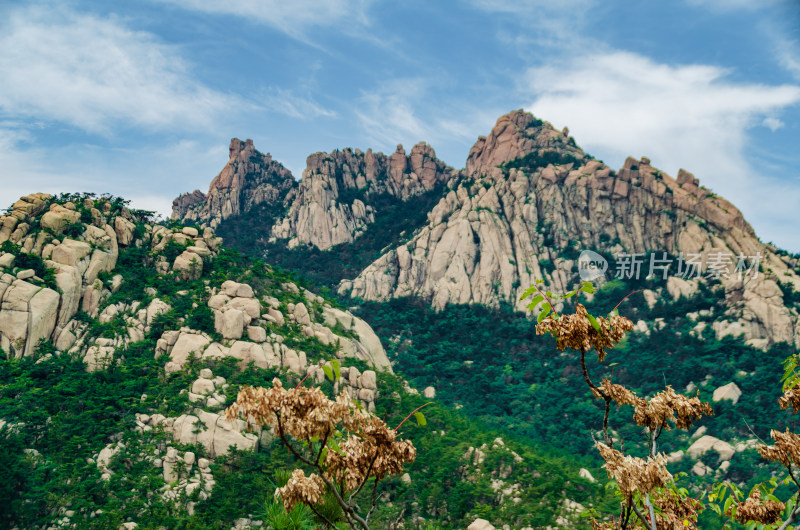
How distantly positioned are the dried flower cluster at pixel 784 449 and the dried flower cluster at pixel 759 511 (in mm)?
750

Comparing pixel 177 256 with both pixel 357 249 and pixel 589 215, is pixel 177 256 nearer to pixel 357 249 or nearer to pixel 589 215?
pixel 357 249

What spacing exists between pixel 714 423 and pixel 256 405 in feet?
182

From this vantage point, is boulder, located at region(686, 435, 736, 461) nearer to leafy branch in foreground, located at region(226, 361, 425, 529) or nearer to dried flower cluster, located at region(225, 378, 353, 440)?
leafy branch in foreground, located at region(226, 361, 425, 529)

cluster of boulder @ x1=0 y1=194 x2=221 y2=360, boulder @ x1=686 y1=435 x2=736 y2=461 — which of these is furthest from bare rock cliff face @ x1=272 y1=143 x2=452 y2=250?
boulder @ x1=686 y1=435 x2=736 y2=461

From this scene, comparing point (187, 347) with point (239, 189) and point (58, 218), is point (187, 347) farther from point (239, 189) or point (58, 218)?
point (239, 189)

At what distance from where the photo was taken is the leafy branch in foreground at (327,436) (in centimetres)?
509

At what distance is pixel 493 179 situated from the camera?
294 ft

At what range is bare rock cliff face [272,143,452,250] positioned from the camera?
4082 inches

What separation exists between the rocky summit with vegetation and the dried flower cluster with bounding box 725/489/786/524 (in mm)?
48

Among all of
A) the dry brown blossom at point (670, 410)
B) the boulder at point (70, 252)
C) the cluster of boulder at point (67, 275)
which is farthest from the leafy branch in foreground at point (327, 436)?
the boulder at point (70, 252)

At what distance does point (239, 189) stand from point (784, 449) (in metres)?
124

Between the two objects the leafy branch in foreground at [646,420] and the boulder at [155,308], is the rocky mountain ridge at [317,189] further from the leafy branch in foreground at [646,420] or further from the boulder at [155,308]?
the leafy branch in foreground at [646,420]

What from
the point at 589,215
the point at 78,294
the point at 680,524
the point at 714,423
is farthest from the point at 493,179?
the point at 680,524

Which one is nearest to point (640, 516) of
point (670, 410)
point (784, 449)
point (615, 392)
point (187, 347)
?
point (670, 410)
